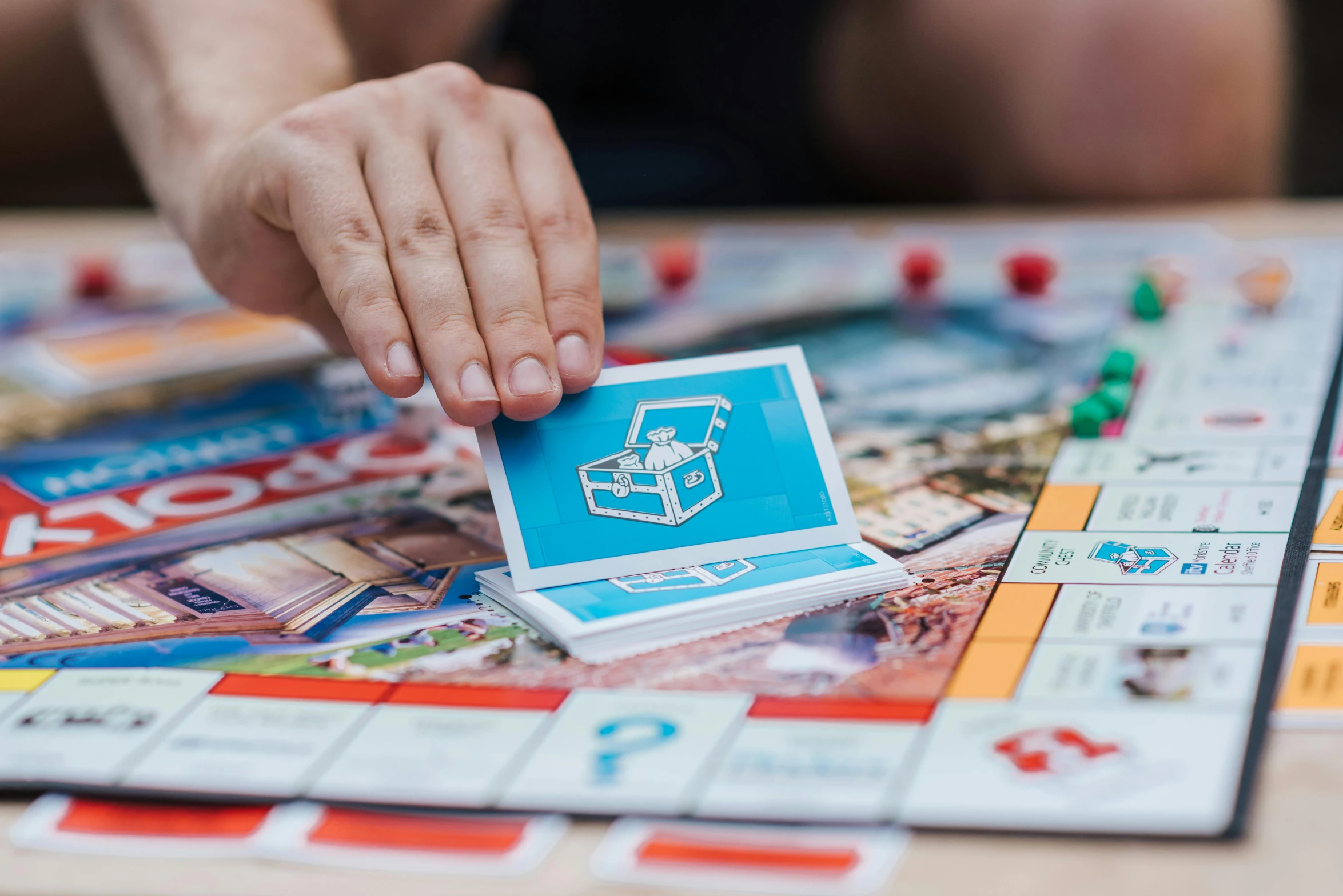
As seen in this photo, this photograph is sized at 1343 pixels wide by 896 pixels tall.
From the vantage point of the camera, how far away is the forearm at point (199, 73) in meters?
0.86

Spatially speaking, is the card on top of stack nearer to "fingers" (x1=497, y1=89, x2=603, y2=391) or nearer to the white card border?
the white card border

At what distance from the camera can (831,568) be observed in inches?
23.8

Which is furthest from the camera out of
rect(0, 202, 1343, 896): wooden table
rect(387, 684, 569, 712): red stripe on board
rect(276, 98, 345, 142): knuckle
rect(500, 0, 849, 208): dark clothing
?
rect(500, 0, 849, 208): dark clothing

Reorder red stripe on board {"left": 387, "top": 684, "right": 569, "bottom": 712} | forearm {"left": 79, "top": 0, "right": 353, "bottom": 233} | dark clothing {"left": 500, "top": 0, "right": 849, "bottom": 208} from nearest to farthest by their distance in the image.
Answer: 1. red stripe on board {"left": 387, "top": 684, "right": 569, "bottom": 712}
2. forearm {"left": 79, "top": 0, "right": 353, "bottom": 233}
3. dark clothing {"left": 500, "top": 0, "right": 849, "bottom": 208}

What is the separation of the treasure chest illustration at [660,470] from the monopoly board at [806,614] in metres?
0.08

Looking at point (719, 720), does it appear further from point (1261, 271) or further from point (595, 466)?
point (1261, 271)

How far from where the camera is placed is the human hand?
0.64 metres

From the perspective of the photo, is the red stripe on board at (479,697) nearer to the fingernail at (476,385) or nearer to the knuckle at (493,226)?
the fingernail at (476,385)

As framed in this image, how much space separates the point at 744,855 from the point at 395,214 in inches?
17.2

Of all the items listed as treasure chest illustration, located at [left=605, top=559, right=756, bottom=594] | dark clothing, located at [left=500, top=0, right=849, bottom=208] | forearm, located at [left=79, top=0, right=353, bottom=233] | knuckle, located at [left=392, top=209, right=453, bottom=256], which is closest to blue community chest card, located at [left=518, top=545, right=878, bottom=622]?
treasure chest illustration, located at [left=605, top=559, right=756, bottom=594]

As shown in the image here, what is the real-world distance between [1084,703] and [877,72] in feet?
4.29

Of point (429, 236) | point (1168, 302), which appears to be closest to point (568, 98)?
point (1168, 302)

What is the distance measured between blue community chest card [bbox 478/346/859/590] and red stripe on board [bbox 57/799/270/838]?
0.18 metres

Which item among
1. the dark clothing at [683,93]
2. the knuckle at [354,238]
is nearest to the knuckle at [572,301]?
the knuckle at [354,238]
